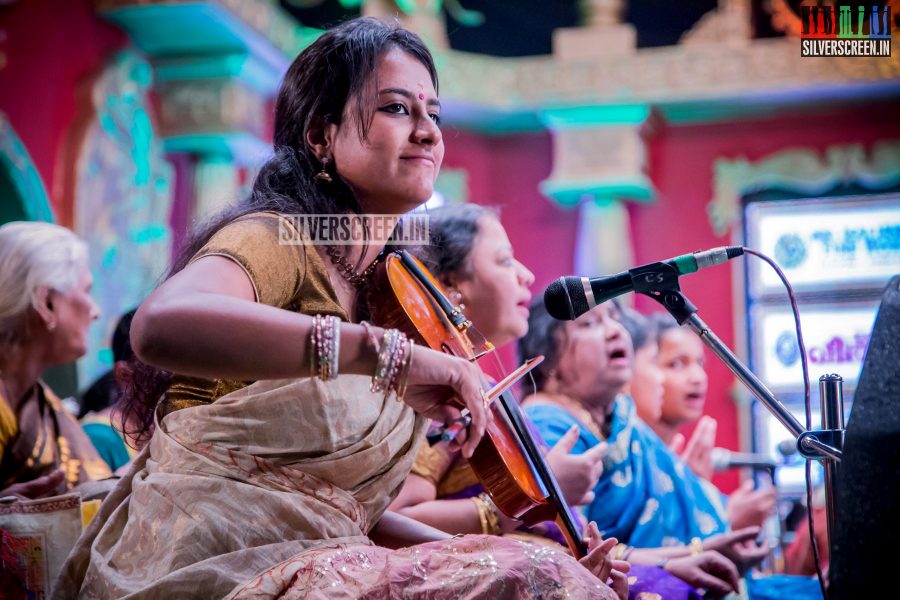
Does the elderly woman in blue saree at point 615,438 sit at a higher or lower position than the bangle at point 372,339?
lower

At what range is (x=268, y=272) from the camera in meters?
1.61

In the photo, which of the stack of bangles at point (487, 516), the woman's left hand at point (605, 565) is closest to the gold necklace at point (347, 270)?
the woman's left hand at point (605, 565)

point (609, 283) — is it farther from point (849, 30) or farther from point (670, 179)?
point (670, 179)

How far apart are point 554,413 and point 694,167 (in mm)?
4528

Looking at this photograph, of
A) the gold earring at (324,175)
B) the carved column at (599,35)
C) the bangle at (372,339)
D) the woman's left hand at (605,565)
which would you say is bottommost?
the woman's left hand at (605,565)

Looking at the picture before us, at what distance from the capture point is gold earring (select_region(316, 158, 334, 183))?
183cm

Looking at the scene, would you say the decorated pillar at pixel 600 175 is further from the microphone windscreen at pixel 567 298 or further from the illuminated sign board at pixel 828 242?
the microphone windscreen at pixel 567 298

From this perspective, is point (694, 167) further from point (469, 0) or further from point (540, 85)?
point (469, 0)

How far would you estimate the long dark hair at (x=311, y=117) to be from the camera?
71.1 inches

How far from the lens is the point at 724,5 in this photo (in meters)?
6.89

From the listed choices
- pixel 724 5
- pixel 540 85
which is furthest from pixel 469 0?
pixel 724 5

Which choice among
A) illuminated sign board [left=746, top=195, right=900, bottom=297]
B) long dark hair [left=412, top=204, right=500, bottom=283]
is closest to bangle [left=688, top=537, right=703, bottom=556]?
long dark hair [left=412, top=204, right=500, bottom=283]

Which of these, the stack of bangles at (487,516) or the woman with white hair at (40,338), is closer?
the stack of bangles at (487,516)

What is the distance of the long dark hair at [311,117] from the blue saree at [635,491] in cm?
132
